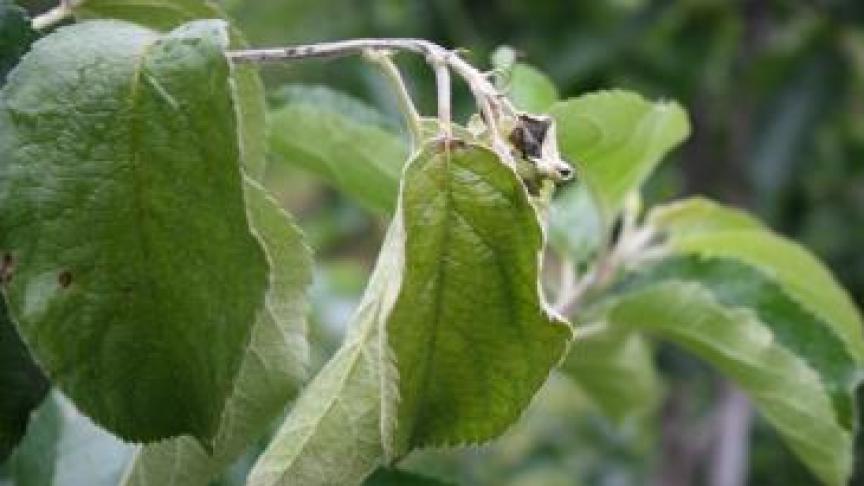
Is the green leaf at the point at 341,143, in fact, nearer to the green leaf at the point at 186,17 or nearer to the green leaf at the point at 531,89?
the green leaf at the point at 531,89

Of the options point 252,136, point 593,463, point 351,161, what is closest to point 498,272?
point 252,136

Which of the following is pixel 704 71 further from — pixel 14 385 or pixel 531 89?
pixel 14 385

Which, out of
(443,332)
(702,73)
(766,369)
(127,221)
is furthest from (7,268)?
(702,73)

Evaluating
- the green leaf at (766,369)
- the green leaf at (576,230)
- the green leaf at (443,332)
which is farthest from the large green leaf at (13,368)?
the green leaf at (576,230)

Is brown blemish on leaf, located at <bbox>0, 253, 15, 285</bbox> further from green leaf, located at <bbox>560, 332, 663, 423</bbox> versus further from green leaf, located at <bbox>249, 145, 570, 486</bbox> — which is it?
green leaf, located at <bbox>560, 332, 663, 423</bbox>

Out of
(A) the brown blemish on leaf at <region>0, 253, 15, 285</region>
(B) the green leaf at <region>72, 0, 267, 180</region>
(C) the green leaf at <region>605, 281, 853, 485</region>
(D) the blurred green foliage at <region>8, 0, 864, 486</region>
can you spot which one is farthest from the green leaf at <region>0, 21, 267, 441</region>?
(D) the blurred green foliage at <region>8, 0, 864, 486</region>
